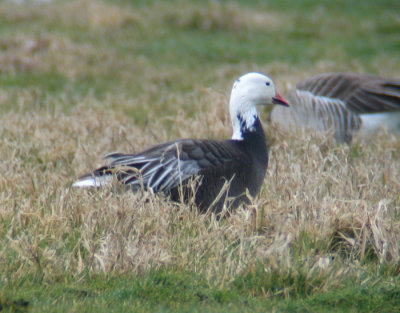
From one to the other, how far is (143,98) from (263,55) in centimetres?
420

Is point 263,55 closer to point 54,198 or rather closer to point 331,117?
point 331,117

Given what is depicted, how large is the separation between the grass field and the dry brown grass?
0.04ft

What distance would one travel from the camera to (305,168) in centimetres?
552

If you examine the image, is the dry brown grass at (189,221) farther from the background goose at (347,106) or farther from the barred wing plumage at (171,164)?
the background goose at (347,106)

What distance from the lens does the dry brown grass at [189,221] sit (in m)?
3.68

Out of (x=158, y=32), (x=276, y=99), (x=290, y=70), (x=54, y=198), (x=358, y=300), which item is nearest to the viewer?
(x=358, y=300)

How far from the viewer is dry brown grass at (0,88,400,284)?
368 cm

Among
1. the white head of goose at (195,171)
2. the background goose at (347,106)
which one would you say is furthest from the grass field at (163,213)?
the background goose at (347,106)

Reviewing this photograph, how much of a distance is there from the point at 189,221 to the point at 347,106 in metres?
3.94

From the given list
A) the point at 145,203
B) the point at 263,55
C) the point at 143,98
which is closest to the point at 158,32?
the point at 263,55

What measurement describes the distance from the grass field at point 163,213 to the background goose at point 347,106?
74cm

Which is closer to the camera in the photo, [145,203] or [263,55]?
[145,203]

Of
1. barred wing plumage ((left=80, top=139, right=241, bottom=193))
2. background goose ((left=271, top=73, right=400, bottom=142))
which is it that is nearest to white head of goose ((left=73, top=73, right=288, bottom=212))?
barred wing plumage ((left=80, top=139, right=241, bottom=193))

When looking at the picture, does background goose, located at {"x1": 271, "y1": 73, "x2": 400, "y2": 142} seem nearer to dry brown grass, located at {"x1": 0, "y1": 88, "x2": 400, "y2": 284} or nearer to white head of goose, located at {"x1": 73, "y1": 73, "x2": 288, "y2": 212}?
dry brown grass, located at {"x1": 0, "y1": 88, "x2": 400, "y2": 284}
